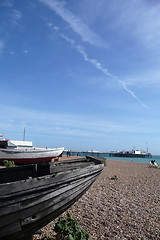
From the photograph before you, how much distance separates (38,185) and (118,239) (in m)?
3.19

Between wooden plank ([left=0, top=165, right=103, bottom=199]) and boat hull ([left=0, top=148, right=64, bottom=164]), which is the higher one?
wooden plank ([left=0, top=165, right=103, bottom=199])

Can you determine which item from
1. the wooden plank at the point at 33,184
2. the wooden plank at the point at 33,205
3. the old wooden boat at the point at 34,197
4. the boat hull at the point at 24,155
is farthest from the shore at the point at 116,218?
the boat hull at the point at 24,155

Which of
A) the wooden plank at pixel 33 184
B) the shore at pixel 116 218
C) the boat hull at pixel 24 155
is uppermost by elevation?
the wooden plank at pixel 33 184

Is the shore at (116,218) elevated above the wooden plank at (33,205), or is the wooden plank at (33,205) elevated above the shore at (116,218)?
the wooden plank at (33,205)

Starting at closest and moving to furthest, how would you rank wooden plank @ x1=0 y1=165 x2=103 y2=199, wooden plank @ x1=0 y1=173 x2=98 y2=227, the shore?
wooden plank @ x1=0 y1=165 x2=103 y2=199 → wooden plank @ x1=0 y1=173 x2=98 y2=227 → the shore

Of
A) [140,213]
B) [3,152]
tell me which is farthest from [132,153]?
[140,213]

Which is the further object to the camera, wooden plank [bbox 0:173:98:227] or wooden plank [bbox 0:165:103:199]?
wooden plank [bbox 0:173:98:227]

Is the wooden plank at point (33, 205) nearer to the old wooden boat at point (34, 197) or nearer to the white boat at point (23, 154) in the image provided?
the old wooden boat at point (34, 197)

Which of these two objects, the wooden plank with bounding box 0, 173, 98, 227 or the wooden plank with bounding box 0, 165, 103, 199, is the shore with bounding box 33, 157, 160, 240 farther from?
the wooden plank with bounding box 0, 165, 103, 199

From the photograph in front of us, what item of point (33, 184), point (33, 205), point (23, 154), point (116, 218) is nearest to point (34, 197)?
point (33, 205)

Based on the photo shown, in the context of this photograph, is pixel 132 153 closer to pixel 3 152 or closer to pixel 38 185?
pixel 3 152

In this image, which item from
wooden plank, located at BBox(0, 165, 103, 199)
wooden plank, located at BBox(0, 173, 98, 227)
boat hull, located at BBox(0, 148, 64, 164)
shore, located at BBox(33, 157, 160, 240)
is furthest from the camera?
boat hull, located at BBox(0, 148, 64, 164)

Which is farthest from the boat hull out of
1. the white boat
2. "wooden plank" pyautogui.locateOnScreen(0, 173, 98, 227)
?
"wooden plank" pyautogui.locateOnScreen(0, 173, 98, 227)

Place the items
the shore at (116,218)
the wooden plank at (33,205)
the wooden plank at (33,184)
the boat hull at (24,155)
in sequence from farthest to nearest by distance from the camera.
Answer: the boat hull at (24,155) < the shore at (116,218) < the wooden plank at (33,205) < the wooden plank at (33,184)
